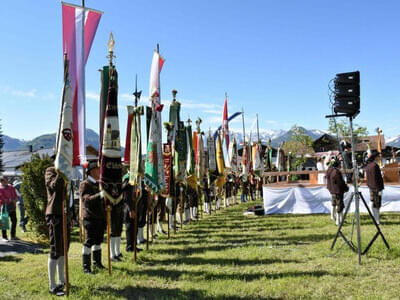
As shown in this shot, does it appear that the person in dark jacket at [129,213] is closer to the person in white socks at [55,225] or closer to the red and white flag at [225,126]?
the person in white socks at [55,225]

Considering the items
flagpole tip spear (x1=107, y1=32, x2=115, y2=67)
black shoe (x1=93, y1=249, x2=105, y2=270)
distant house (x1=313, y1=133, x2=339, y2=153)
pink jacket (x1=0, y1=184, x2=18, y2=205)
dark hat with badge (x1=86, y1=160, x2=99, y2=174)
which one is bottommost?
black shoe (x1=93, y1=249, x2=105, y2=270)

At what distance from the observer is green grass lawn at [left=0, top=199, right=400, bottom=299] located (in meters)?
5.81

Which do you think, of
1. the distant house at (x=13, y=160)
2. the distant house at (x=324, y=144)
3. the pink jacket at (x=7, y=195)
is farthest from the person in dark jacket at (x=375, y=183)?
the distant house at (x=324, y=144)

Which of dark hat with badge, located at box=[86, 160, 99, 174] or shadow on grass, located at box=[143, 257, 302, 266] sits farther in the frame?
shadow on grass, located at box=[143, 257, 302, 266]

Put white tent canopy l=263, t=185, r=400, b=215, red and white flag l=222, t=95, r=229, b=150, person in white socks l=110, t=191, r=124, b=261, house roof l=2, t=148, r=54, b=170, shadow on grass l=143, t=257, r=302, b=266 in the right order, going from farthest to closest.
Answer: house roof l=2, t=148, r=54, b=170 → red and white flag l=222, t=95, r=229, b=150 → white tent canopy l=263, t=185, r=400, b=215 → person in white socks l=110, t=191, r=124, b=261 → shadow on grass l=143, t=257, r=302, b=266

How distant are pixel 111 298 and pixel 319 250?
5.06 m

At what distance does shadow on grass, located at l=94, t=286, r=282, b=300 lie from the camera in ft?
18.9

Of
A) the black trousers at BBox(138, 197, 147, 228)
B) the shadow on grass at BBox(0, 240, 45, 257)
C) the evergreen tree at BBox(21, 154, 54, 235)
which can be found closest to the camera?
the shadow on grass at BBox(0, 240, 45, 257)

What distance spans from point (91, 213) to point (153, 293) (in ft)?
6.67

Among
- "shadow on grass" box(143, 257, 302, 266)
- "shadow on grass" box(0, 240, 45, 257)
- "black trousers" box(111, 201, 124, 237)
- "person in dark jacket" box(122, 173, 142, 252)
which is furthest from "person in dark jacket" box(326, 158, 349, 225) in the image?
"shadow on grass" box(0, 240, 45, 257)

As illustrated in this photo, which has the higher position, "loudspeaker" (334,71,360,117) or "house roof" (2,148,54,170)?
"house roof" (2,148,54,170)

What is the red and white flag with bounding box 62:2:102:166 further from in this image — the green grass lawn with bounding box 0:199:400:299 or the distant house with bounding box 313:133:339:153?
the distant house with bounding box 313:133:339:153

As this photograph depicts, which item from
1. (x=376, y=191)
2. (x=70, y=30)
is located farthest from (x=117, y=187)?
(x=376, y=191)

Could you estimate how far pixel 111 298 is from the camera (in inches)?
225
